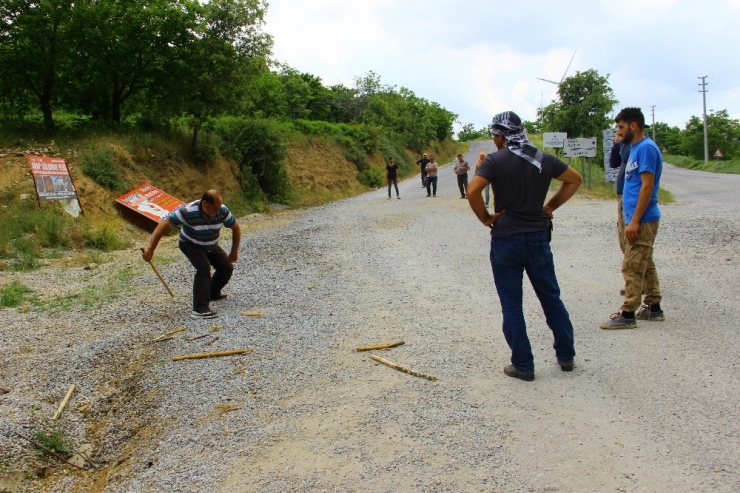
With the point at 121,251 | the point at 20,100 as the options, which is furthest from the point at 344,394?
the point at 20,100

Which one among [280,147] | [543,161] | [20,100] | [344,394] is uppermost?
[20,100]

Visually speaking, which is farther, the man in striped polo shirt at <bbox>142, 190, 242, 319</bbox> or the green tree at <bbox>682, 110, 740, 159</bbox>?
the green tree at <bbox>682, 110, 740, 159</bbox>

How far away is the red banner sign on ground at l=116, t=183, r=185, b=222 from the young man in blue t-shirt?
45.6 feet

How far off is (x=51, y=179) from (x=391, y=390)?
13367 mm

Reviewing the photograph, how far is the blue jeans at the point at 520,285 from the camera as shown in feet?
14.3

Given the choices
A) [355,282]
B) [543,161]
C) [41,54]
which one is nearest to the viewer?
[543,161]

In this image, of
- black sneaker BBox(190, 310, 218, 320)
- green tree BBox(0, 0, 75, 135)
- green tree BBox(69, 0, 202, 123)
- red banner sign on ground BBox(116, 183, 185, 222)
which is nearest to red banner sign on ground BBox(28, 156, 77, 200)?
red banner sign on ground BBox(116, 183, 185, 222)

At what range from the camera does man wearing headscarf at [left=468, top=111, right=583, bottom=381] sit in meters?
4.34

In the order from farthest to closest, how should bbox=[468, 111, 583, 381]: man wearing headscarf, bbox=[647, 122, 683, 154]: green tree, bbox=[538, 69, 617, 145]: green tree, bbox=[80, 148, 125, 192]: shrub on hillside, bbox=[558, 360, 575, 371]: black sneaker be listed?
bbox=[647, 122, 683, 154]: green tree < bbox=[538, 69, 617, 145]: green tree < bbox=[80, 148, 125, 192]: shrub on hillside < bbox=[558, 360, 575, 371]: black sneaker < bbox=[468, 111, 583, 381]: man wearing headscarf

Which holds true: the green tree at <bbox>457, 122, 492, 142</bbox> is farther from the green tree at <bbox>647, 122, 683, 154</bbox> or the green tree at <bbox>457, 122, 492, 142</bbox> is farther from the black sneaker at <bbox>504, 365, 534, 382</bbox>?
the black sneaker at <bbox>504, 365, 534, 382</bbox>

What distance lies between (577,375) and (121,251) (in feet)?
38.9

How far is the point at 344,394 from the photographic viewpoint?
462 cm

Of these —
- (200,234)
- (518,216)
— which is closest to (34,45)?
(200,234)

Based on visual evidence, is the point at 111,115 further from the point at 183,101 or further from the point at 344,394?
the point at 344,394
